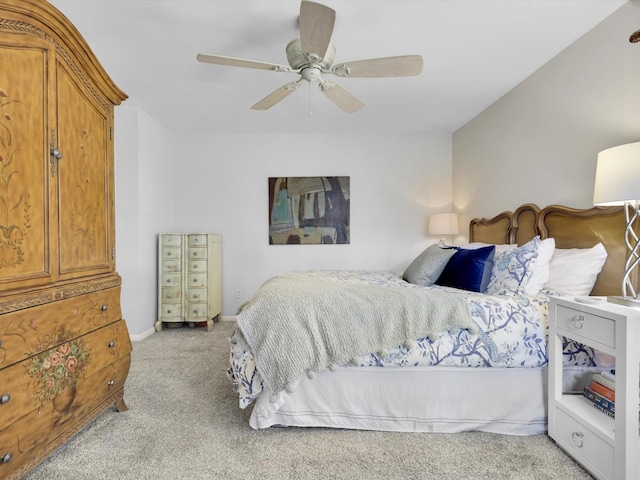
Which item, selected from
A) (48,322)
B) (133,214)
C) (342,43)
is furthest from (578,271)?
(133,214)

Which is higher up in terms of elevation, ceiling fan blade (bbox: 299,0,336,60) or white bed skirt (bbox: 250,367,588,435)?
ceiling fan blade (bbox: 299,0,336,60)

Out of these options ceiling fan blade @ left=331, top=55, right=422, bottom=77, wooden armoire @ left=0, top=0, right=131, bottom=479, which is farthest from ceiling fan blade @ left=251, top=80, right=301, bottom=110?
wooden armoire @ left=0, top=0, right=131, bottom=479

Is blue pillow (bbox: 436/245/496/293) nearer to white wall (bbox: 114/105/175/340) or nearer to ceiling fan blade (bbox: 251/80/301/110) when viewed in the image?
ceiling fan blade (bbox: 251/80/301/110)

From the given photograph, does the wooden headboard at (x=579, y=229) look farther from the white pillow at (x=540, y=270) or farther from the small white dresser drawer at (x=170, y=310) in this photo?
the small white dresser drawer at (x=170, y=310)

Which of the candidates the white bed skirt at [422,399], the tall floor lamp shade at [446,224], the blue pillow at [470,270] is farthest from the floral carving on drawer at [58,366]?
the tall floor lamp shade at [446,224]

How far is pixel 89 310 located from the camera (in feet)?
5.54

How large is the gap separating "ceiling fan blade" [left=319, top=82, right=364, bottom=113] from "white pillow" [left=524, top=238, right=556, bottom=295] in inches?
64.0

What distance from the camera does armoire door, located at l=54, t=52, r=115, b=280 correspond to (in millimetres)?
1551

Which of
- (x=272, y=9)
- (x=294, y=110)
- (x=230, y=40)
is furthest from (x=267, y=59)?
(x=294, y=110)

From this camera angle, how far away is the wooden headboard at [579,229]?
75.1 inches

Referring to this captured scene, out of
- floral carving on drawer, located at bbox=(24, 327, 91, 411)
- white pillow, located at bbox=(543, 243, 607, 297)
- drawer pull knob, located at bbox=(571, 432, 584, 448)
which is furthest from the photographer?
white pillow, located at bbox=(543, 243, 607, 297)

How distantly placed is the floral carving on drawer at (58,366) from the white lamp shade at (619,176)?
104 inches

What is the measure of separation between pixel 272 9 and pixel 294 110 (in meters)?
1.57

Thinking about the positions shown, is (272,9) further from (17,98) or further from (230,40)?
(17,98)
